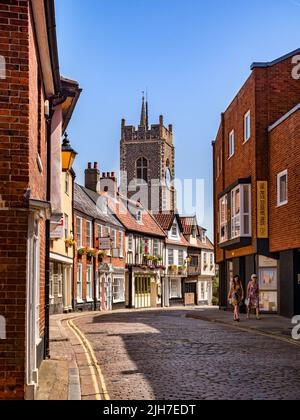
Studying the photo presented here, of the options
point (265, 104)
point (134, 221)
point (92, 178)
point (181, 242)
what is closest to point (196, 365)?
point (265, 104)

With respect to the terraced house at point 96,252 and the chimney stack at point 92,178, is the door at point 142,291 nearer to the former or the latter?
the terraced house at point 96,252

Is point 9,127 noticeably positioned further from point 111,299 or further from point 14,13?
point 111,299

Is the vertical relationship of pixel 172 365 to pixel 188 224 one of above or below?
below

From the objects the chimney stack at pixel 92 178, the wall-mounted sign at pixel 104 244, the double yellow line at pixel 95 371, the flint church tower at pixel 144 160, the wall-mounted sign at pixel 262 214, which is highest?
the flint church tower at pixel 144 160

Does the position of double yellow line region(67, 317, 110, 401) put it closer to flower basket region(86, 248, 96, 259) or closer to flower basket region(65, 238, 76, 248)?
flower basket region(65, 238, 76, 248)

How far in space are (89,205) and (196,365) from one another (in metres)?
28.6

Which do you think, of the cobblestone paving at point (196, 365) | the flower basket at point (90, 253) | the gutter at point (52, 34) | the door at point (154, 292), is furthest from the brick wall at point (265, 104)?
the door at point (154, 292)

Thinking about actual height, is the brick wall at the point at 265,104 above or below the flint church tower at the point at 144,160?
below

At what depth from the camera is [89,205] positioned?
39.4 metres

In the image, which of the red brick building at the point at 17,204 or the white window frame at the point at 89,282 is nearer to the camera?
the red brick building at the point at 17,204

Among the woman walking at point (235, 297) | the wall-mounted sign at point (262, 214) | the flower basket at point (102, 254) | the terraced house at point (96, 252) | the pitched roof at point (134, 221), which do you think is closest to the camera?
the woman walking at point (235, 297)

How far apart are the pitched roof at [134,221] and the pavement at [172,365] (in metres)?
28.3

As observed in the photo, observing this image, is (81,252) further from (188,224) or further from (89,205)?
(188,224)

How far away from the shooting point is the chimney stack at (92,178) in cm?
4391
